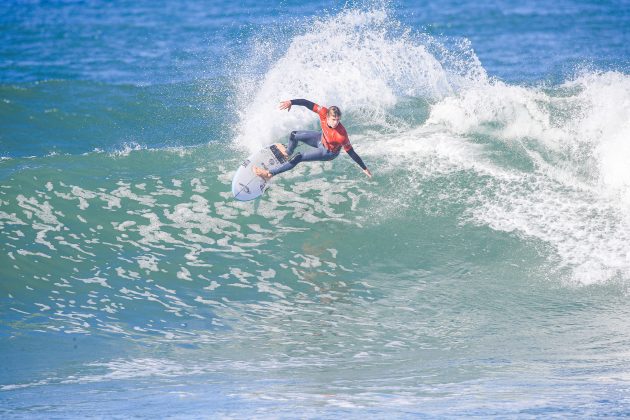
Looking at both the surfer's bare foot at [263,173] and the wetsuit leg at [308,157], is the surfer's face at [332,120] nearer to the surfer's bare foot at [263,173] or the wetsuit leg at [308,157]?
the wetsuit leg at [308,157]

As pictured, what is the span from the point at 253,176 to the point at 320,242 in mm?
1533

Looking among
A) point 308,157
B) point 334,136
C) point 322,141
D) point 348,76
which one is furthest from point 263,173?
point 348,76

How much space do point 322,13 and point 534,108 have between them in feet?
30.8

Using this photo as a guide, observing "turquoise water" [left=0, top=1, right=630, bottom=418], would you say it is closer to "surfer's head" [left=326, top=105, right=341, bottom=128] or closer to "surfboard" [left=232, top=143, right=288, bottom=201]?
"surfboard" [left=232, top=143, right=288, bottom=201]

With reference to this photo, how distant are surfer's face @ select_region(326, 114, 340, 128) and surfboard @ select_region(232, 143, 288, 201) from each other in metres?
1.17

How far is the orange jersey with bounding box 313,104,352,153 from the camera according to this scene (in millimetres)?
Result: 11430

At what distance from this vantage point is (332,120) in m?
11.3

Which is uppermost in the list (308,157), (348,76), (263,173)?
(348,76)

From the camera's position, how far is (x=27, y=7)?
27.2 meters

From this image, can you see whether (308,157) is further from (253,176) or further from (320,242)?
(320,242)

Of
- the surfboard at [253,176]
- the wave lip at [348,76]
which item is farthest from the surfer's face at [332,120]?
the wave lip at [348,76]

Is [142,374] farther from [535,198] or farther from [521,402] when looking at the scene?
[535,198]

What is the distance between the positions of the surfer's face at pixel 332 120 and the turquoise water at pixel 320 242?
1631mm

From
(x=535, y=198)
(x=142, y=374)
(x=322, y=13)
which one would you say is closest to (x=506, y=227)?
(x=535, y=198)
